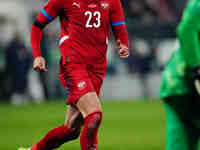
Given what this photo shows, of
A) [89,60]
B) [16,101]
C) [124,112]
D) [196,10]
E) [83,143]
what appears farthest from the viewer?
[16,101]

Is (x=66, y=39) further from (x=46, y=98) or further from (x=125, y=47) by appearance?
Answer: (x=46, y=98)

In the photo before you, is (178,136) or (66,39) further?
(66,39)

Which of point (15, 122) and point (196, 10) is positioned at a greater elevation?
point (196, 10)

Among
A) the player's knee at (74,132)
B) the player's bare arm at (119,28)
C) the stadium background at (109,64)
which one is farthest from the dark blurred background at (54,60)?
the player's knee at (74,132)

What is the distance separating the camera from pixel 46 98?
24.2m

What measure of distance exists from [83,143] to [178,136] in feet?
6.66

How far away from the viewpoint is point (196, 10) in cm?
549

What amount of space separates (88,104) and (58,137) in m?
0.71

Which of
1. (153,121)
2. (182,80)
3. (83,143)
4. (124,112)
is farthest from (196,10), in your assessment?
(124,112)

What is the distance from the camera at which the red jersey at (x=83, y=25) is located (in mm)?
8156

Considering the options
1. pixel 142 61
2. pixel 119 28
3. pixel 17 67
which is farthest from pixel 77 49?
pixel 142 61

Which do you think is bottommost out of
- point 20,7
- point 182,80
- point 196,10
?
point 182,80

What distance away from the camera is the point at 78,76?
8.01 metres

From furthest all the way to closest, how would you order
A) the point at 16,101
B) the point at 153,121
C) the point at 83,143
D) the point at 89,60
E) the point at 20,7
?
1. the point at 20,7
2. the point at 16,101
3. the point at 153,121
4. the point at 89,60
5. the point at 83,143
